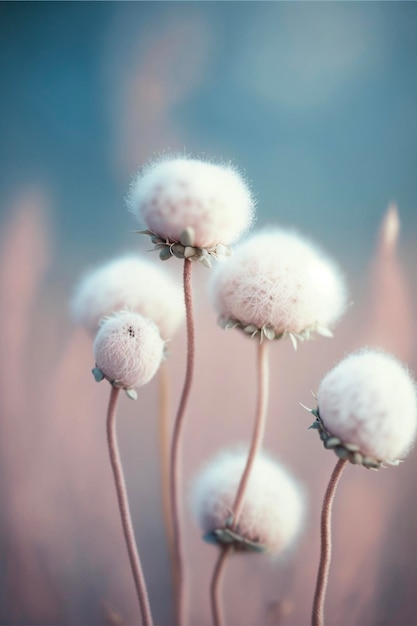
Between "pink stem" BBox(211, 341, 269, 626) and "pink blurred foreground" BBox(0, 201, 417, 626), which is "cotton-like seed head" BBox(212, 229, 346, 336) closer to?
"pink stem" BBox(211, 341, 269, 626)

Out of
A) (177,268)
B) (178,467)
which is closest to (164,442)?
(178,467)

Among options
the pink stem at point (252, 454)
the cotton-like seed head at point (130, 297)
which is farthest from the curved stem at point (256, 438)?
the cotton-like seed head at point (130, 297)

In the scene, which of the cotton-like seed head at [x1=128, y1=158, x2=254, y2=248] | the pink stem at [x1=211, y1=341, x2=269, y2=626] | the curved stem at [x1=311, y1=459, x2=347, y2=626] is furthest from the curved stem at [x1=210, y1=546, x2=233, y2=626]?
the cotton-like seed head at [x1=128, y1=158, x2=254, y2=248]

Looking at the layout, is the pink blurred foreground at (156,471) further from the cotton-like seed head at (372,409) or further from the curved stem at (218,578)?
the cotton-like seed head at (372,409)

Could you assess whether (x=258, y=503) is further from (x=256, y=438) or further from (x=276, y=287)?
(x=276, y=287)

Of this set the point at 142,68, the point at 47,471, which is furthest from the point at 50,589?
the point at 142,68

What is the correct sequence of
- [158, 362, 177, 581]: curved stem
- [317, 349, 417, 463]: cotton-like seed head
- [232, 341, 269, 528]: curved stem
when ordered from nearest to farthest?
1. [317, 349, 417, 463]: cotton-like seed head
2. [232, 341, 269, 528]: curved stem
3. [158, 362, 177, 581]: curved stem
